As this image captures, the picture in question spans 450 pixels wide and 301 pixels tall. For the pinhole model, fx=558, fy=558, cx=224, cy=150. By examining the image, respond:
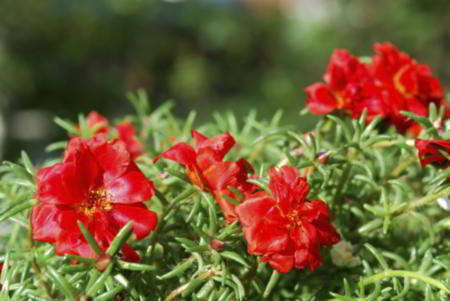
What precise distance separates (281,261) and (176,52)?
272 inches

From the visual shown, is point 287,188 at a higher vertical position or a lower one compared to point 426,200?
higher

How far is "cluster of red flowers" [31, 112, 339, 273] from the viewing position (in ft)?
2.56

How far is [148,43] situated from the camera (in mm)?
7191

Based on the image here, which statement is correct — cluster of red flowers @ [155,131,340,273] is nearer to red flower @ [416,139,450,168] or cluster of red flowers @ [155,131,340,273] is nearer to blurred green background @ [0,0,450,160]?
red flower @ [416,139,450,168]

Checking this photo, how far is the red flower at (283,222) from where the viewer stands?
783 millimetres

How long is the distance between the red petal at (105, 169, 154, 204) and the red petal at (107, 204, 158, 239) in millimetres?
14

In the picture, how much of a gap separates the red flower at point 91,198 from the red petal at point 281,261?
0.17 meters

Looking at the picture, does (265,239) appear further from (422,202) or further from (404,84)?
(404,84)

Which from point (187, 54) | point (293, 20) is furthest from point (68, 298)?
point (293, 20)

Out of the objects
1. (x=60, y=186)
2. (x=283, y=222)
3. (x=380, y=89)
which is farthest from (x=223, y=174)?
(x=380, y=89)

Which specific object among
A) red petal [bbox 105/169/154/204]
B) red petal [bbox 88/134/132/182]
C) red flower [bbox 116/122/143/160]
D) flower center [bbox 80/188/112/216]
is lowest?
red flower [bbox 116/122/143/160]

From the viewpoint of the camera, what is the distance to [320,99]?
1.12 m

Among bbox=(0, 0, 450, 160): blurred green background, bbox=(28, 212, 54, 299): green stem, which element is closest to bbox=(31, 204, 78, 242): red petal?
bbox=(28, 212, 54, 299): green stem

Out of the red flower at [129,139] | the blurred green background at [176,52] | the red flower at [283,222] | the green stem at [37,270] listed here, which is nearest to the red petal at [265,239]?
the red flower at [283,222]
